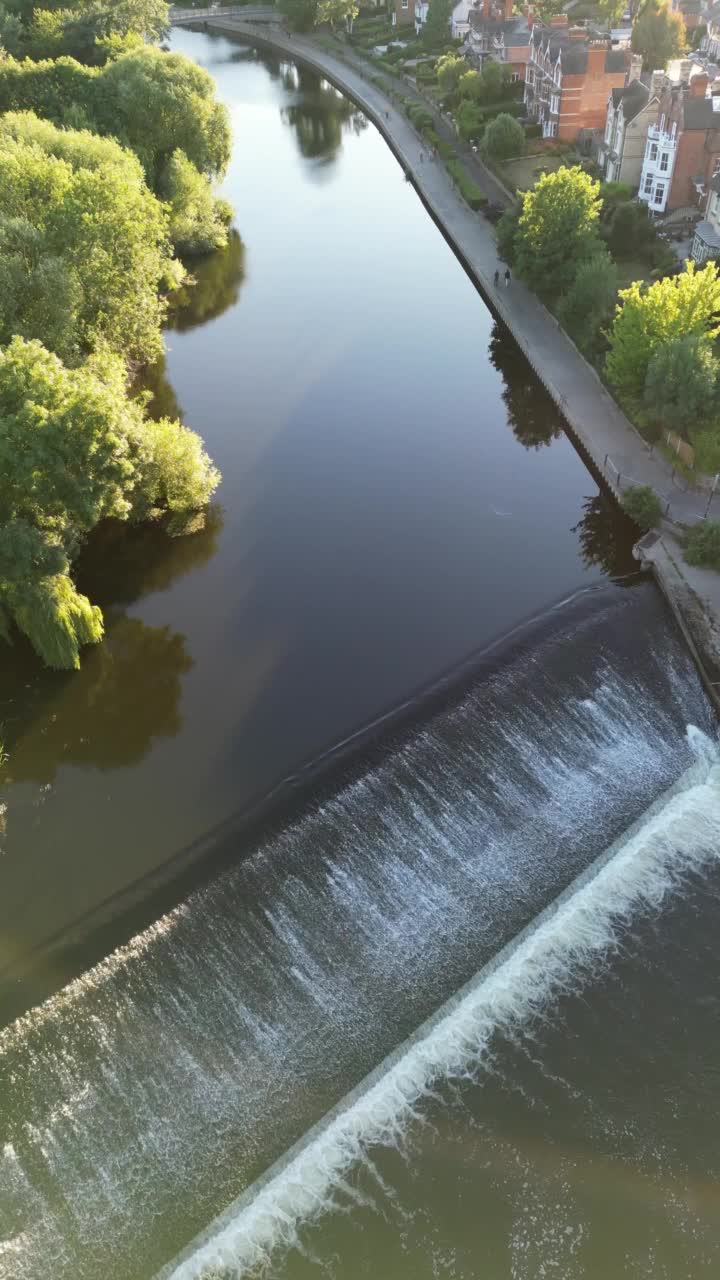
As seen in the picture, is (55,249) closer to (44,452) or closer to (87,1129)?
(44,452)

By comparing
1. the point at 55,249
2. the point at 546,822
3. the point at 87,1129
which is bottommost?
the point at 87,1129

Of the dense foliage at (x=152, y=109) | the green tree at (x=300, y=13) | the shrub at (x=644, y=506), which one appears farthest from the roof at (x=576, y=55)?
the green tree at (x=300, y=13)

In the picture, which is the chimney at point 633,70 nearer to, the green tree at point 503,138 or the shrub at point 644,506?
the green tree at point 503,138

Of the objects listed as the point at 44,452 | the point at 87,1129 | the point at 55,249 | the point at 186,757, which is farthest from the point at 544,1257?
the point at 55,249

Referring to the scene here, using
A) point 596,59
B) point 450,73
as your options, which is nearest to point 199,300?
point 596,59

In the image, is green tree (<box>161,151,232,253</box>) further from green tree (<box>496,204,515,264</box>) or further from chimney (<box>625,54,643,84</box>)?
chimney (<box>625,54,643,84</box>)

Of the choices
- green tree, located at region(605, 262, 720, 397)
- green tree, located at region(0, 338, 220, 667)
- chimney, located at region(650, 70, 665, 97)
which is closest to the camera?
green tree, located at region(0, 338, 220, 667)

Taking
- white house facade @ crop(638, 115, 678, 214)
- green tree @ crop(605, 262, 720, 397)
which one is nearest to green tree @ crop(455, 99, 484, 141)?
white house facade @ crop(638, 115, 678, 214)
